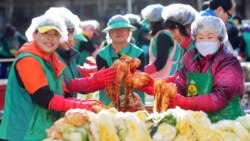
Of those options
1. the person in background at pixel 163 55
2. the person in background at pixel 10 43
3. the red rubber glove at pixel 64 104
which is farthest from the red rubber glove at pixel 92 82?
the person in background at pixel 10 43

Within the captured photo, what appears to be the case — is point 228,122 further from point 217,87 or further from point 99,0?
point 99,0

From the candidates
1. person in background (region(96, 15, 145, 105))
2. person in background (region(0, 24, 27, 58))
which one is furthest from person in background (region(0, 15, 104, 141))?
person in background (region(0, 24, 27, 58))

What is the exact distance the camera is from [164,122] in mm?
4922

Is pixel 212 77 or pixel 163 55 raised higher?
pixel 212 77

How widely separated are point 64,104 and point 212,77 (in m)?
1.04

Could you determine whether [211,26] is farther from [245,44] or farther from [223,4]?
[245,44]

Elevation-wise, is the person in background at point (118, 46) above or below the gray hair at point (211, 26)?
below

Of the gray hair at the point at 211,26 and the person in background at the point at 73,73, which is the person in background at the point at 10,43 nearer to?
the person in background at the point at 73,73

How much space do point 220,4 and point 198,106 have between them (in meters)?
2.33

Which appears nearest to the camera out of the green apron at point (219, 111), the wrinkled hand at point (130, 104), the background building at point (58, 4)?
the green apron at point (219, 111)

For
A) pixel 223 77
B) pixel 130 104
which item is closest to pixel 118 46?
pixel 130 104

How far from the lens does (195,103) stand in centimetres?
544

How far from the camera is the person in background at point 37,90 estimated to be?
5414mm

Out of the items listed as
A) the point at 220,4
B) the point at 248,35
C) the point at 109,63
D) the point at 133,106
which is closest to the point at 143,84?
the point at 133,106
